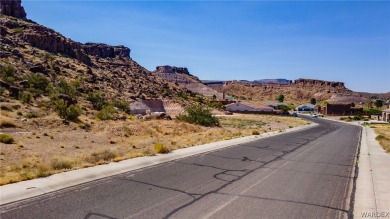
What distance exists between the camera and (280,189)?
1173cm

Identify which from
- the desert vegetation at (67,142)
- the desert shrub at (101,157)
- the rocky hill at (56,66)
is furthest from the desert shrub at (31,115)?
the desert shrub at (101,157)

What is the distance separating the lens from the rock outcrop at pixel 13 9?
102750 mm

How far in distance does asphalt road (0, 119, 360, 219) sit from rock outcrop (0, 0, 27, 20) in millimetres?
104208

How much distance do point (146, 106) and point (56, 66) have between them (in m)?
19.3

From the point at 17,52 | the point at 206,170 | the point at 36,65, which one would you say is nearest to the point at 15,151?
the point at 206,170

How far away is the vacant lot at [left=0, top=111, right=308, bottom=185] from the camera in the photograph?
1418 centimetres

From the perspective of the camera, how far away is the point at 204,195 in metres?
10.4

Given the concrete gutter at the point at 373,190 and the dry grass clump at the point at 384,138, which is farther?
the dry grass clump at the point at 384,138

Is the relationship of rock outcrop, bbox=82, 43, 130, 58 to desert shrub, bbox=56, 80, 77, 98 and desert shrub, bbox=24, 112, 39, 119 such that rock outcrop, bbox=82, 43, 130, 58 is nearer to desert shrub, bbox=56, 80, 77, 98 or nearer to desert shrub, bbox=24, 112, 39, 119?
desert shrub, bbox=56, 80, 77, 98

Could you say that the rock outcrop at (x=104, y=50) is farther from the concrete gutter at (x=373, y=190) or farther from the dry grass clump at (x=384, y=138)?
the concrete gutter at (x=373, y=190)

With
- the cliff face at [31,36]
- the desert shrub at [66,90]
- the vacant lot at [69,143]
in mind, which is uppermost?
the cliff face at [31,36]

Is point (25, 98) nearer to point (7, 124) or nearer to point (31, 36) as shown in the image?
point (7, 124)

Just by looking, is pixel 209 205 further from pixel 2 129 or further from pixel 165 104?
pixel 165 104

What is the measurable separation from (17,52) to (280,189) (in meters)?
68.3
